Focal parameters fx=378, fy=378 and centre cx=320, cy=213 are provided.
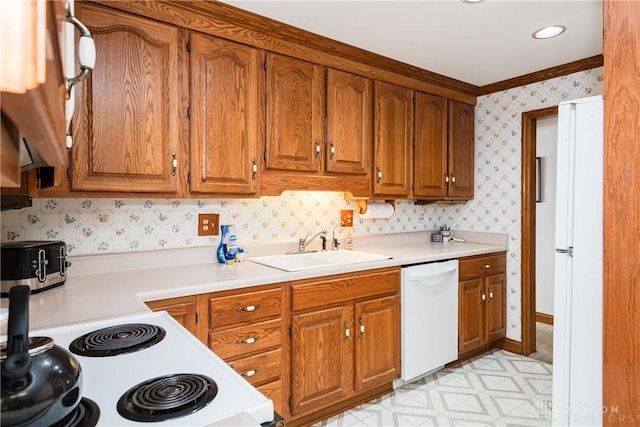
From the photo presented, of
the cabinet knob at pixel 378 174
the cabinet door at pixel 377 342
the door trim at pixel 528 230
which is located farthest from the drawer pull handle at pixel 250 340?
the door trim at pixel 528 230

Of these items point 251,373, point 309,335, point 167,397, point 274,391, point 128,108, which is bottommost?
point 274,391

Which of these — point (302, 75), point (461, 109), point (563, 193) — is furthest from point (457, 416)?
point (461, 109)

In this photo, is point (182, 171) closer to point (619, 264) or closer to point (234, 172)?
point (234, 172)

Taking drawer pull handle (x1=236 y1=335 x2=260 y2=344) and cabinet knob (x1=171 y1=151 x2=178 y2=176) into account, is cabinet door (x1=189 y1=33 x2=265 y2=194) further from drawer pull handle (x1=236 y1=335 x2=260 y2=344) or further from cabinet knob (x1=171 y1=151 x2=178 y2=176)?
drawer pull handle (x1=236 y1=335 x2=260 y2=344)

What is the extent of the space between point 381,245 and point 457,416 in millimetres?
1365

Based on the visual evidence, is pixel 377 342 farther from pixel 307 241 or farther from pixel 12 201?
pixel 12 201

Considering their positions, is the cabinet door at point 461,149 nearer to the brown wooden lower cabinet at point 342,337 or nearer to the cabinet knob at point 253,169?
the brown wooden lower cabinet at point 342,337

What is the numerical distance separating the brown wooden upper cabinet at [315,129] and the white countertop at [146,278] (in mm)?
515

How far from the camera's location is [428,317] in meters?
2.63

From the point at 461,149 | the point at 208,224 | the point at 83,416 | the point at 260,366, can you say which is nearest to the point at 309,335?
the point at 260,366

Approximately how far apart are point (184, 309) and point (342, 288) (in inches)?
35.6

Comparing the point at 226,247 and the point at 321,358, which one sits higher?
the point at 226,247

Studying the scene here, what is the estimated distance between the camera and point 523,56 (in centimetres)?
271

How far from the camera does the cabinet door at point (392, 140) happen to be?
2.74 m
